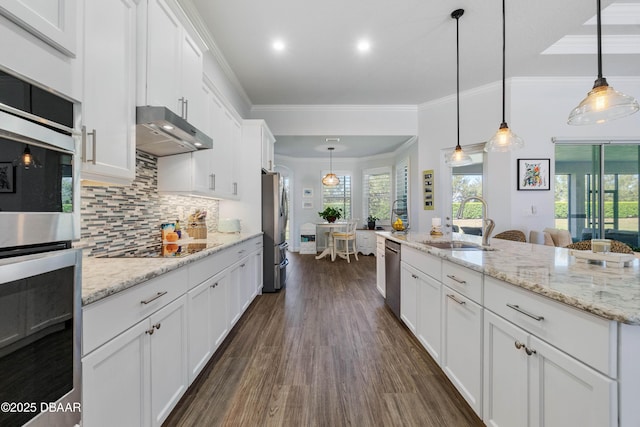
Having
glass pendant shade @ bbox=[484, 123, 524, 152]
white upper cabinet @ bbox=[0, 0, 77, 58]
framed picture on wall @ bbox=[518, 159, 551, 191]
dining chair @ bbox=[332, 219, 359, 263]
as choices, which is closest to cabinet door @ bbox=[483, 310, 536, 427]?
glass pendant shade @ bbox=[484, 123, 524, 152]

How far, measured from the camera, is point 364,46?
292 centimetres

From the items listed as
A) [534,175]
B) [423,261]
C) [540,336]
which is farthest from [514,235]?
[540,336]

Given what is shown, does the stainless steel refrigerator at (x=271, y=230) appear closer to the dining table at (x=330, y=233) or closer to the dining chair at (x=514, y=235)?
the dining table at (x=330, y=233)

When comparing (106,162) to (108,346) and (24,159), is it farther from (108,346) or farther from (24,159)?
(108,346)

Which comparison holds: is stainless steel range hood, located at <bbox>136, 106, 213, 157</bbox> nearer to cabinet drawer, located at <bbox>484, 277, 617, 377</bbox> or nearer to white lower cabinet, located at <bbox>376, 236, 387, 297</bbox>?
cabinet drawer, located at <bbox>484, 277, 617, 377</bbox>

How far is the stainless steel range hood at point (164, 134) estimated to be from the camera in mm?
1470

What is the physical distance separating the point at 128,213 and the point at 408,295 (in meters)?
2.36

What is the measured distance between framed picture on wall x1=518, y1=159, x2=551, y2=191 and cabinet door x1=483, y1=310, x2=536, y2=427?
343cm

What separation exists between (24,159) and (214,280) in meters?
1.40

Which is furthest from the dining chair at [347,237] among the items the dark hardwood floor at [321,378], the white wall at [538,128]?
the dark hardwood floor at [321,378]

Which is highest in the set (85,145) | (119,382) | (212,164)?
(212,164)

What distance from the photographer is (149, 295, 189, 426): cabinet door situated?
1212 millimetres

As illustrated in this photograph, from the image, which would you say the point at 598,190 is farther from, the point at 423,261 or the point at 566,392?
the point at 566,392

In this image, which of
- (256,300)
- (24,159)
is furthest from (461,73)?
(24,159)
